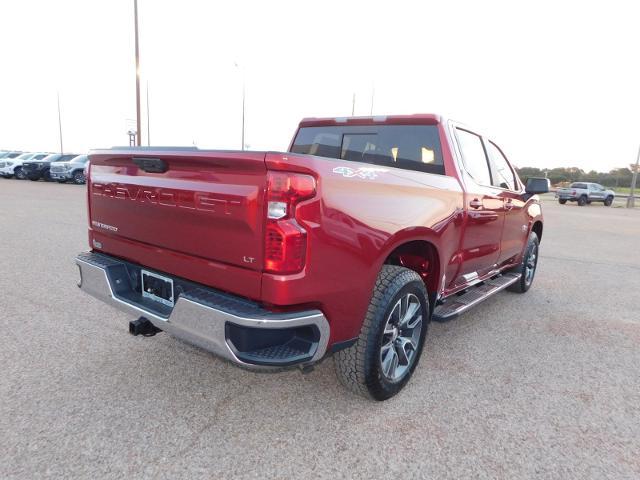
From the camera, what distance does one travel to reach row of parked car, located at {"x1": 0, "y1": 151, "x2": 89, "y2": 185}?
2511cm

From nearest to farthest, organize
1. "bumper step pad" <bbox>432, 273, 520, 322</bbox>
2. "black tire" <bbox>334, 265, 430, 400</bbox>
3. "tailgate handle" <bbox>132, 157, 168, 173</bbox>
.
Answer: "tailgate handle" <bbox>132, 157, 168, 173</bbox> < "black tire" <bbox>334, 265, 430, 400</bbox> < "bumper step pad" <bbox>432, 273, 520, 322</bbox>

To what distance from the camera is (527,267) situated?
5.69m

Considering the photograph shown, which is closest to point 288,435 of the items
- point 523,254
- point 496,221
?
point 496,221

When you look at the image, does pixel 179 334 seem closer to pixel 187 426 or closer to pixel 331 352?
pixel 187 426

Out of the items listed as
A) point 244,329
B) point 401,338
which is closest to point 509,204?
point 401,338

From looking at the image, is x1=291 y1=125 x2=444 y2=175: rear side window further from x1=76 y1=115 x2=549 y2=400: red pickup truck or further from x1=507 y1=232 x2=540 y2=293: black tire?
x1=507 y1=232 x2=540 y2=293: black tire

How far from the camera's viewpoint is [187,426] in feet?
8.23

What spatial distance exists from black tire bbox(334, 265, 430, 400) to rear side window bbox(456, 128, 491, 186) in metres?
1.40

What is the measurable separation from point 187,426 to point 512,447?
1.79m

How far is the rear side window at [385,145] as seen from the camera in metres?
3.58

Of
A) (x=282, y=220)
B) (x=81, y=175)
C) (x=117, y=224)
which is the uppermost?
(x=282, y=220)

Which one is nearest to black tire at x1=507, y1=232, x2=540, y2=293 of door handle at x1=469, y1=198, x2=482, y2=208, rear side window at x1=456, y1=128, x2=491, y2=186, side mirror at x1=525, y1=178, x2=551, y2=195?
side mirror at x1=525, y1=178, x2=551, y2=195

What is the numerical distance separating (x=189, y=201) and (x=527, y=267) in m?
4.73

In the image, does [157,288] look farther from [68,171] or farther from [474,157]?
[68,171]
